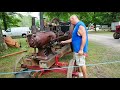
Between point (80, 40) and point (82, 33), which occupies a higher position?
point (82, 33)

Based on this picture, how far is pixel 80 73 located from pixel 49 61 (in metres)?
0.60

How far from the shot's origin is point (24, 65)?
3.85 m

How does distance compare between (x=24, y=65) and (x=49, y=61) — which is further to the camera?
(x=24, y=65)

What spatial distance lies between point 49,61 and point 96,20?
59.7 ft

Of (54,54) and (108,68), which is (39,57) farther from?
(108,68)
